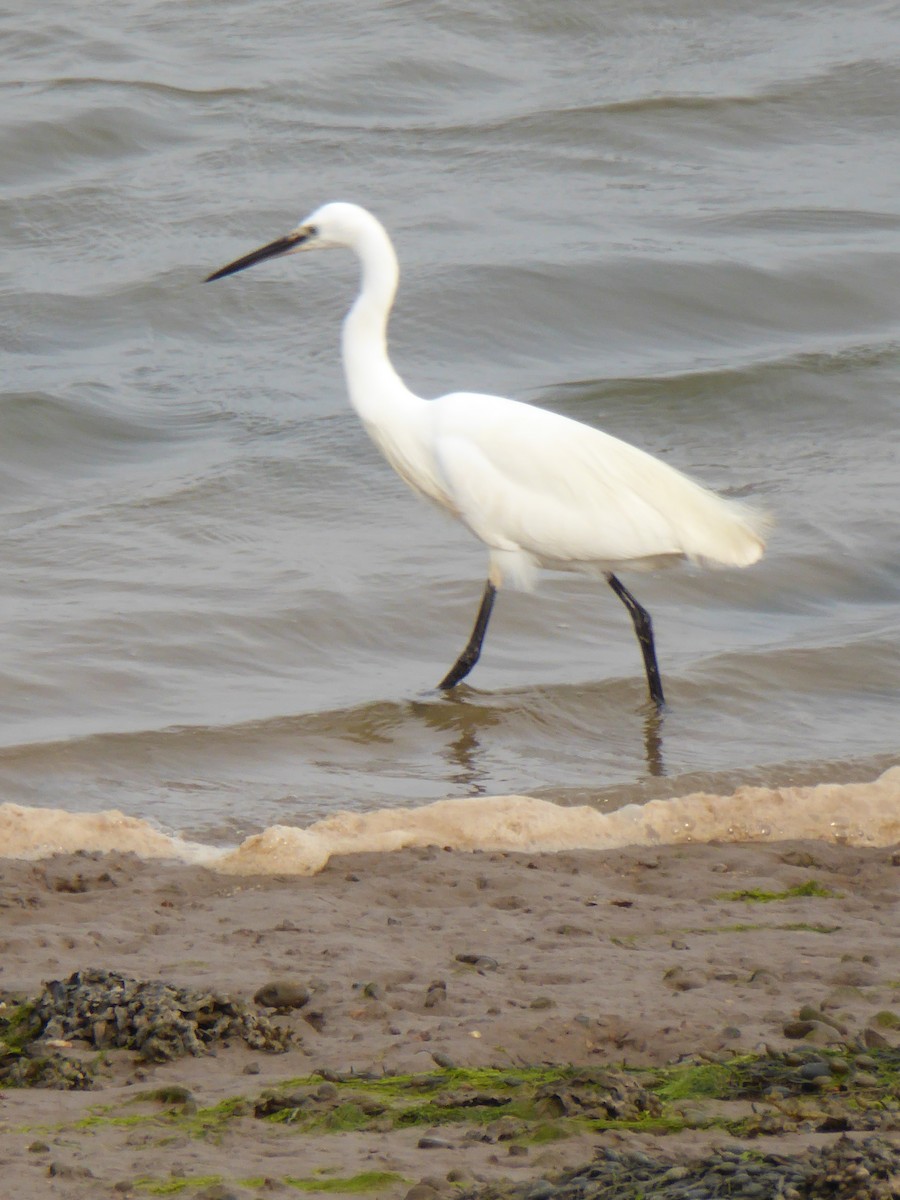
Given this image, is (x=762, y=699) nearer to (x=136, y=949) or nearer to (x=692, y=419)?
(x=136, y=949)

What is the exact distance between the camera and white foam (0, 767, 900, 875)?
440 centimetres

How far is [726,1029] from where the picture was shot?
115 inches

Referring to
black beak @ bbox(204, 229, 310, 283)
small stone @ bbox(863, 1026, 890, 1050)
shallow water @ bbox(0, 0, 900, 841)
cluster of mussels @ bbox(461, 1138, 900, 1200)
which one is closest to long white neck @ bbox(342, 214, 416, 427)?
black beak @ bbox(204, 229, 310, 283)

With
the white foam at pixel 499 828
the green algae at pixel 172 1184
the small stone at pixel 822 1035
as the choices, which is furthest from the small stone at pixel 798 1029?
the white foam at pixel 499 828

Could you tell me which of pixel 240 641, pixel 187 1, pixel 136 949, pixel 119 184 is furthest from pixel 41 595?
pixel 187 1

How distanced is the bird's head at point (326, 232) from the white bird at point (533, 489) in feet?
0.03

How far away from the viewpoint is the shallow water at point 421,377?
251 inches

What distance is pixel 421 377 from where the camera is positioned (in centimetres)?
1170

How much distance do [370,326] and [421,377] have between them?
14.1 ft

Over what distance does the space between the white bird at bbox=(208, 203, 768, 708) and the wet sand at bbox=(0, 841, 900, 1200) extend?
2613 mm

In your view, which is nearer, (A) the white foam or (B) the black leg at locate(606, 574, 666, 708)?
(A) the white foam

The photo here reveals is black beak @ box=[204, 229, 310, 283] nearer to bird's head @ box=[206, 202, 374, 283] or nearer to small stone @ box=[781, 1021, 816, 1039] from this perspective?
bird's head @ box=[206, 202, 374, 283]

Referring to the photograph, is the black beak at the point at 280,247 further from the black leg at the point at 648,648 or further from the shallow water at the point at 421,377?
the black leg at the point at 648,648

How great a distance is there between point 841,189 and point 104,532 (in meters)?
9.20
